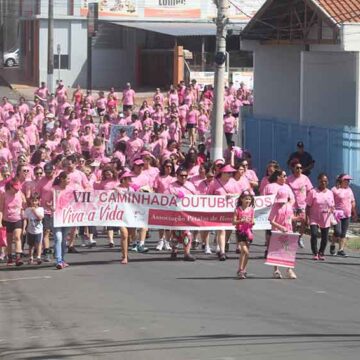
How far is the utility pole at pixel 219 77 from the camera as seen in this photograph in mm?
23359

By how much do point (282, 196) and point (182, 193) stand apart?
1.86m

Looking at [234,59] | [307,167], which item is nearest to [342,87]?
[307,167]

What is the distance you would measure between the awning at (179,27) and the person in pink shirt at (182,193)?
1306 inches

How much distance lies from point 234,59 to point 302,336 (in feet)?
135

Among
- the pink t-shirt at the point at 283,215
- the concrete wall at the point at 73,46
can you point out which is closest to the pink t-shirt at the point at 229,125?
the pink t-shirt at the point at 283,215

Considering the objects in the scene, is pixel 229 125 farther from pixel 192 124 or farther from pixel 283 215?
pixel 283 215

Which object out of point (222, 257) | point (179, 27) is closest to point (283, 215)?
point (222, 257)

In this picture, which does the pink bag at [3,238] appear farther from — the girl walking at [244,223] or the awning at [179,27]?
the awning at [179,27]

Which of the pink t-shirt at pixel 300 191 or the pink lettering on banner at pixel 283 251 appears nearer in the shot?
the pink lettering on banner at pixel 283 251

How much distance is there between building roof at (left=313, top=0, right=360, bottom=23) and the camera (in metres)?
25.5

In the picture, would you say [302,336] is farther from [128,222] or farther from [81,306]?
[128,222]

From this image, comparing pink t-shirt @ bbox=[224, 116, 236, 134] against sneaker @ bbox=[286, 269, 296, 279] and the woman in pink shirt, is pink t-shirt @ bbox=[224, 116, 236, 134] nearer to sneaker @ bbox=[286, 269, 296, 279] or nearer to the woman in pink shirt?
the woman in pink shirt

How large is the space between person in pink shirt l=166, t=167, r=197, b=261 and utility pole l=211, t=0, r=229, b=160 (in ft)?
17.9

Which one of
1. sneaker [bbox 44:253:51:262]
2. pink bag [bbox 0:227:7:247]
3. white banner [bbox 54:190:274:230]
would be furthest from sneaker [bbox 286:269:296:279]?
pink bag [bbox 0:227:7:247]
